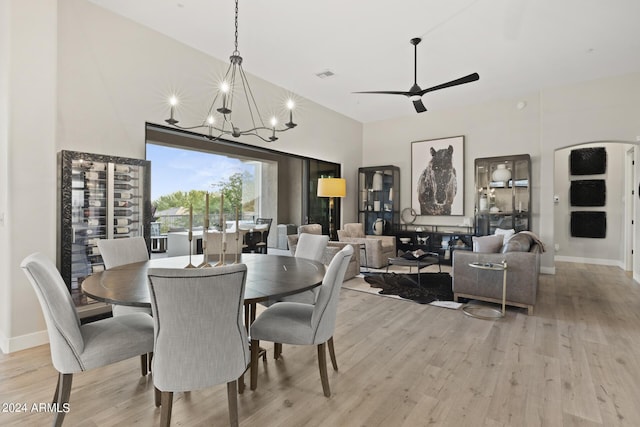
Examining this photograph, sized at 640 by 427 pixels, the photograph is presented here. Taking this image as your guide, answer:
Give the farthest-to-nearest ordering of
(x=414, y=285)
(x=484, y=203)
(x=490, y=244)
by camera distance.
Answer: (x=484, y=203)
(x=414, y=285)
(x=490, y=244)

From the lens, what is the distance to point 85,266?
128 inches

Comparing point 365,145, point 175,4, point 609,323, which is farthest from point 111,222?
point 365,145

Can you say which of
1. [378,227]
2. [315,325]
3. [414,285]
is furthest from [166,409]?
[378,227]

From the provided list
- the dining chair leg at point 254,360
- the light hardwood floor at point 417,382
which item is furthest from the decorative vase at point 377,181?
the dining chair leg at point 254,360

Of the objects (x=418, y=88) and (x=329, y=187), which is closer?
(x=418, y=88)

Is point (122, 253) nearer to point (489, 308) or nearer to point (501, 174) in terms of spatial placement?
point (489, 308)

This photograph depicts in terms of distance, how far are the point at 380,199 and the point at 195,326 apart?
652 cm

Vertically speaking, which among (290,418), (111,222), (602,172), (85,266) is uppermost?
(602,172)

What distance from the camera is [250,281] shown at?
6.59 feet

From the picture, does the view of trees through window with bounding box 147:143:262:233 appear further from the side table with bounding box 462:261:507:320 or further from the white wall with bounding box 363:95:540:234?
the side table with bounding box 462:261:507:320

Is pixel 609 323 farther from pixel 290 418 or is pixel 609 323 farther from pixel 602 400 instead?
pixel 290 418

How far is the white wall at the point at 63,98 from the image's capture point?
2.76 meters

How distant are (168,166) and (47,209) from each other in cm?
477

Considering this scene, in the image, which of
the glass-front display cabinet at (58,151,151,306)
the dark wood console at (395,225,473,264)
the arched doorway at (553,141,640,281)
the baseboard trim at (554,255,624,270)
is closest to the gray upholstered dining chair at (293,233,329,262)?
the glass-front display cabinet at (58,151,151,306)
